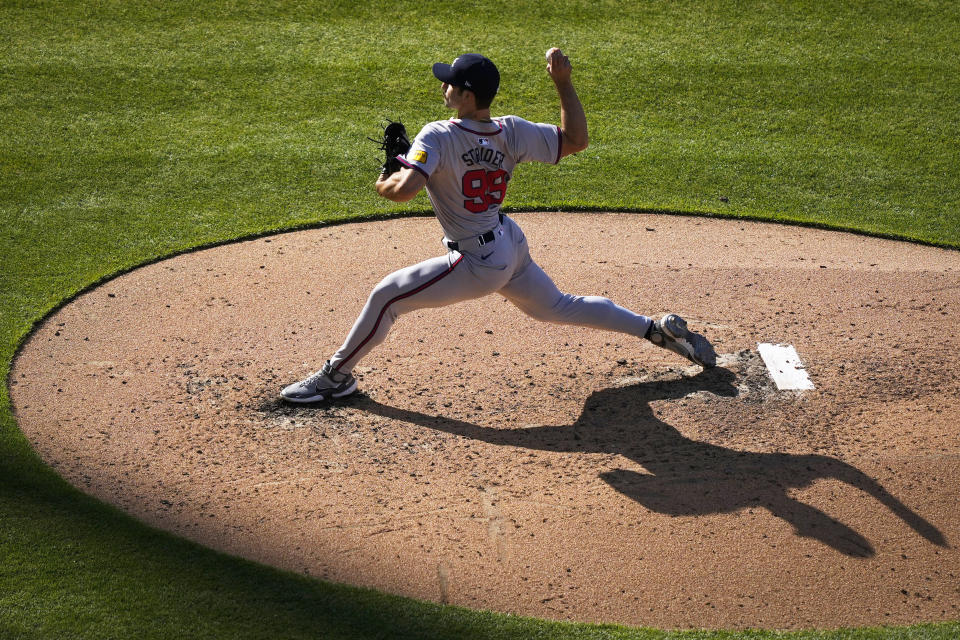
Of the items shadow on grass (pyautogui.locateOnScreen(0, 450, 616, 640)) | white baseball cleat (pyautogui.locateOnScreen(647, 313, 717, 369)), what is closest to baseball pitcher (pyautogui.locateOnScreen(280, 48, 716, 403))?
white baseball cleat (pyautogui.locateOnScreen(647, 313, 717, 369))

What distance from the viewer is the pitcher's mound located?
3656mm

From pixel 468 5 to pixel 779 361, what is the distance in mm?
6096

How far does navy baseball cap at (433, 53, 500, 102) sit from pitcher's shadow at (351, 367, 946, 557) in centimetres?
157

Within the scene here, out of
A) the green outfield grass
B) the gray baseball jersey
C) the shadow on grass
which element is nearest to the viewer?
the shadow on grass

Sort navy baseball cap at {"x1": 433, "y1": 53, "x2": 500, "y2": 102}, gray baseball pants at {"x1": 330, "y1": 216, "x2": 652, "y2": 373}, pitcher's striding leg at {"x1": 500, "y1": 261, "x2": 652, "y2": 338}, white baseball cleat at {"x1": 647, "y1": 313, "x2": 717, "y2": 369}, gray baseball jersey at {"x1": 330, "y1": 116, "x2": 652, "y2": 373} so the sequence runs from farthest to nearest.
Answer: white baseball cleat at {"x1": 647, "y1": 313, "x2": 717, "y2": 369}, pitcher's striding leg at {"x1": 500, "y1": 261, "x2": 652, "y2": 338}, gray baseball pants at {"x1": 330, "y1": 216, "x2": 652, "y2": 373}, gray baseball jersey at {"x1": 330, "y1": 116, "x2": 652, "y2": 373}, navy baseball cap at {"x1": 433, "y1": 53, "x2": 500, "y2": 102}

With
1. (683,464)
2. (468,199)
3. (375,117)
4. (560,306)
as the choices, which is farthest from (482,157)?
(375,117)

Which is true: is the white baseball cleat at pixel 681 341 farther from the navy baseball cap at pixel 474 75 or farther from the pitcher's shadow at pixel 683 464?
the navy baseball cap at pixel 474 75

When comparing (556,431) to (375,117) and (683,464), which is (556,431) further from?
(375,117)

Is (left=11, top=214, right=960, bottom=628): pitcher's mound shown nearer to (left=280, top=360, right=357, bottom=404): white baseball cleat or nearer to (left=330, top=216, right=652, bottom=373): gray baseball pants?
(left=280, top=360, right=357, bottom=404): white baseball cleat

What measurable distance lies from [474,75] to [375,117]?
4.14 m

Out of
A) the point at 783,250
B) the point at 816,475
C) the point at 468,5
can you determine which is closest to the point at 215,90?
the point at 468,5

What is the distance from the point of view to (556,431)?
4.53 m

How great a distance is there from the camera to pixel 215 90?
841 centimetres

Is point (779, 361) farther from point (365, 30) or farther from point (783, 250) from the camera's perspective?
point (365, 30)
